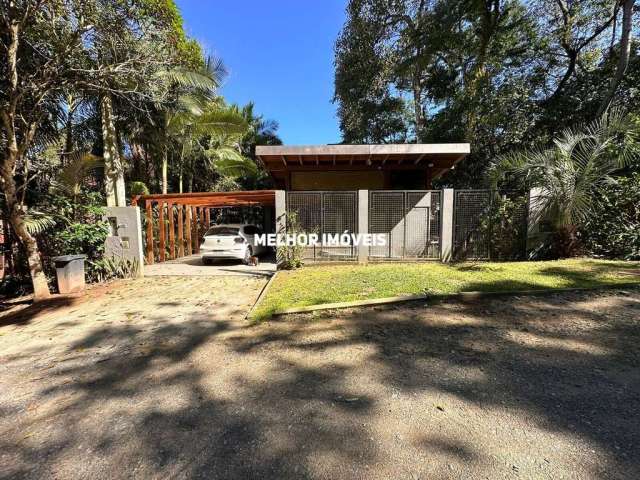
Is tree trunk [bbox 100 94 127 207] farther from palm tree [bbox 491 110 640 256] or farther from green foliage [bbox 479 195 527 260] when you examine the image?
palm tree [bbox 491 110 640 256]

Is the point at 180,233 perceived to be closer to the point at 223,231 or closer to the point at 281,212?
the point at 223,231

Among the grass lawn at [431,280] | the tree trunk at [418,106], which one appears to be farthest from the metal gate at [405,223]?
the tree trunk at [418,106]

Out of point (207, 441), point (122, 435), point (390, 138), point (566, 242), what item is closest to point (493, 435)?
point (207, 441)

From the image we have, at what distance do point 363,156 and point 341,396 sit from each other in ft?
27.2

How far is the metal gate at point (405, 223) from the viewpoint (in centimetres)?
965

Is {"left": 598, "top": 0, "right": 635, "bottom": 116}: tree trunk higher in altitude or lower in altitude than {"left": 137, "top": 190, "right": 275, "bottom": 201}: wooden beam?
higher

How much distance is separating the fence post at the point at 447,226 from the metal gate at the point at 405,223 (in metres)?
0.18

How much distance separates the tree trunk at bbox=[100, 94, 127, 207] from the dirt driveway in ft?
20.6

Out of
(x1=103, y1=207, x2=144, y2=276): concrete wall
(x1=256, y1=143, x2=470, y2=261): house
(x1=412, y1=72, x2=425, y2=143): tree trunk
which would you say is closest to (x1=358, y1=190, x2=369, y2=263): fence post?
(x1=256, y1=143, x2=470, y2=261): house

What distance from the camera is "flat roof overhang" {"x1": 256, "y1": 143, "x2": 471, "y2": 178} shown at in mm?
9344

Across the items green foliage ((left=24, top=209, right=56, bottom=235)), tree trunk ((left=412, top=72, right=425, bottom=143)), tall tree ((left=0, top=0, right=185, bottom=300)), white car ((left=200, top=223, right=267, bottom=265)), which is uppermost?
tree trunk ((left=412, top=72, right=425, bottom=143))

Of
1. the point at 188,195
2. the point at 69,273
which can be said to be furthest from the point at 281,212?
the point at 69,273

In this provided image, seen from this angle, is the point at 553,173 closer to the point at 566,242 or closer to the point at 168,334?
the point at 566,242

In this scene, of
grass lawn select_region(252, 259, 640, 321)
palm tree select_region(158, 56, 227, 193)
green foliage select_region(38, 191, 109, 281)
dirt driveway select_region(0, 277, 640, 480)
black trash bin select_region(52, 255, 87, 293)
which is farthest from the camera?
palm tree select_region(158, 56, 227, 193)
